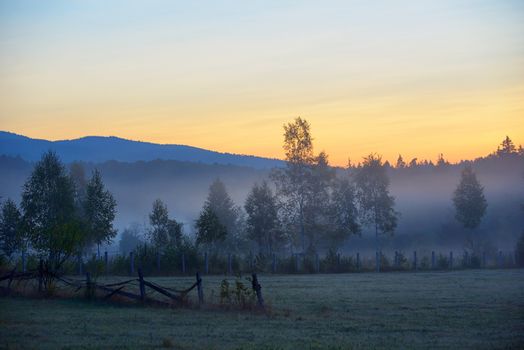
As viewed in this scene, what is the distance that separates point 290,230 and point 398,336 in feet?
165

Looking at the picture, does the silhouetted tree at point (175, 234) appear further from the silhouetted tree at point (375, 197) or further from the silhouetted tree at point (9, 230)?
the silhouetted tree at point (375, 197)

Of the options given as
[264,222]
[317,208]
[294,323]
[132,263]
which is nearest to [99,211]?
[264,222]

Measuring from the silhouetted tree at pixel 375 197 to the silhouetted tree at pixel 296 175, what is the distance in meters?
10.7

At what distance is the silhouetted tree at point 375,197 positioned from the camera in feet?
249

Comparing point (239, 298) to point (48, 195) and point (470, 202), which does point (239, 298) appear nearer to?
point (48, 195)

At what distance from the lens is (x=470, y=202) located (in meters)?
86.7

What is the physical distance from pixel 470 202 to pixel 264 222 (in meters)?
30.4

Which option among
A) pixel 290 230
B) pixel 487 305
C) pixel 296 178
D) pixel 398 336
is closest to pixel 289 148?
pixel 296 178

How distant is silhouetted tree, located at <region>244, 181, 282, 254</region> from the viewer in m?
70.8

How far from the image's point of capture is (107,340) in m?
18.1

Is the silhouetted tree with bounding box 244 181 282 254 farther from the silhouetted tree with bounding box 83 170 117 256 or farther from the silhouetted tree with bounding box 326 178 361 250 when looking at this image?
the silhouetted tree with bounding box 83 170 117 256

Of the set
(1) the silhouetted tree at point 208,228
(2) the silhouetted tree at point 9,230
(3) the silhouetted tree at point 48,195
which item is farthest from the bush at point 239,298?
(2) the silhouetted tree at point 9,230

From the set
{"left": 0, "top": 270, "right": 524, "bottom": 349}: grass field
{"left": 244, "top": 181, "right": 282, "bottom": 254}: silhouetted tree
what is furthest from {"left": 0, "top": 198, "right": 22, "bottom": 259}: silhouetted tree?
{"left": 0, "top": 270, "right": 524, "bottom": 349}: grass field

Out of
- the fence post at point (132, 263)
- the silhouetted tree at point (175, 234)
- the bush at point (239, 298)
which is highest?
the silhouetted tree at point (175, 234)
